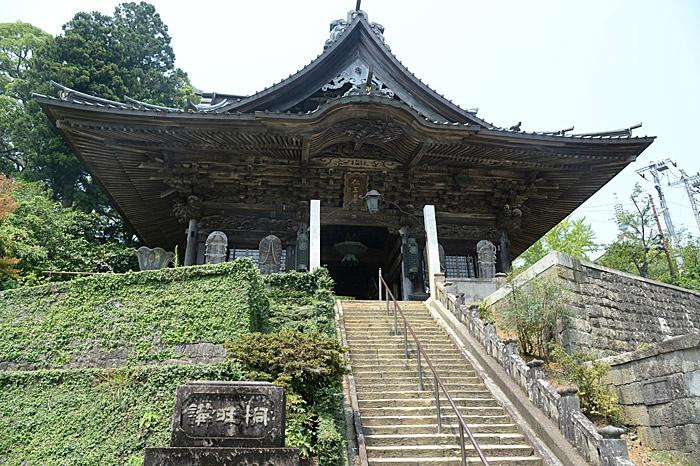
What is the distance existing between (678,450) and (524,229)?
36.9 ft

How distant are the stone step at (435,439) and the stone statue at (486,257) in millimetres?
8110

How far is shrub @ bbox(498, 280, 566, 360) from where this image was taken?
30.0 feet

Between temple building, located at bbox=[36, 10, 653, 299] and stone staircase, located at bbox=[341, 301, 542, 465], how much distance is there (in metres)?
3.77

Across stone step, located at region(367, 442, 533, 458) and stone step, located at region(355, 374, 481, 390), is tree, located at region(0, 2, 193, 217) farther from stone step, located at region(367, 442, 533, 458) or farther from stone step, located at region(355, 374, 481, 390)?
stone step, located at region(367, 442, 533, 458)

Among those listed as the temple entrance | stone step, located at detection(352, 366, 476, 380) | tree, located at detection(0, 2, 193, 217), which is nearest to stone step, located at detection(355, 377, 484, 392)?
stone step, located at detection(352, 366, 476, 380)

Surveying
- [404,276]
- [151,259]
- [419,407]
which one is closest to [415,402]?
[419,407]

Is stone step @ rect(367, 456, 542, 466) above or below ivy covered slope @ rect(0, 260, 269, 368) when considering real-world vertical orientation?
below

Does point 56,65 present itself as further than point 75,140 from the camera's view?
Yes

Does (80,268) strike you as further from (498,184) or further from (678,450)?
(678,450)

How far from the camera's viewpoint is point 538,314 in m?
9.12

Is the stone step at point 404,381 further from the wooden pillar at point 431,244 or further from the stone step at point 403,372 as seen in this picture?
the wooden pillar at point 431,244

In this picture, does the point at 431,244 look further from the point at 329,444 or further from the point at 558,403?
the point at 329,444

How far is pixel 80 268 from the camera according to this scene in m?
14.2

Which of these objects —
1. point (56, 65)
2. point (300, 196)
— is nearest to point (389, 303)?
point (300, 196)
